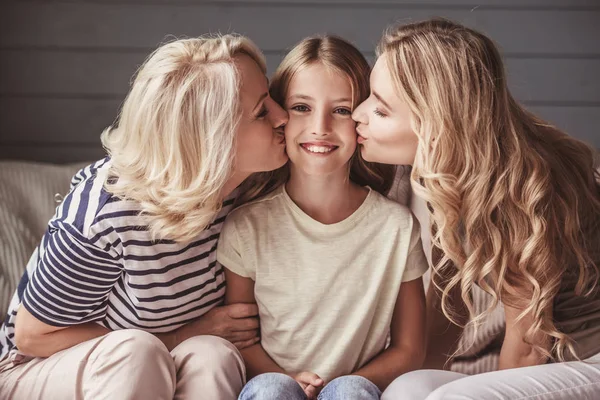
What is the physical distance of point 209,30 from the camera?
259cm

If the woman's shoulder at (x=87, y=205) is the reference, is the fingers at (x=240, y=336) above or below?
below

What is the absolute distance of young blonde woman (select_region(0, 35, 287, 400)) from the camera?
1.48 meters

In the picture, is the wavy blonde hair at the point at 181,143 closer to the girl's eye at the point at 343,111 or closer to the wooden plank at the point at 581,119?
the girl's eye at the point at 343,111

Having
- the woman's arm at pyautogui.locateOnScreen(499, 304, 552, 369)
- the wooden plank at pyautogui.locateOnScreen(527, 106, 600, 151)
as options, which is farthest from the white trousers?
the wooden plank at pyautogui.locateOnScreen(527, 106, 600, 151)

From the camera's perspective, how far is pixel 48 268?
4.95ft

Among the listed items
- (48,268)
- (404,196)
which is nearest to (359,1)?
(404,196)

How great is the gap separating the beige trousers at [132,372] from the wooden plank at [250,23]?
1.32 m

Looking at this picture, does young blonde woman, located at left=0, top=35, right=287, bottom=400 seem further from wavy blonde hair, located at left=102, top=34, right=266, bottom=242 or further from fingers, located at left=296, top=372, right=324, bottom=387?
fingers, located at left=296, top=372, right=324, bottom=387

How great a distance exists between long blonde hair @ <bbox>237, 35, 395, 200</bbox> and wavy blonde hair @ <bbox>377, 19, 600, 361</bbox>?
0.26 ft

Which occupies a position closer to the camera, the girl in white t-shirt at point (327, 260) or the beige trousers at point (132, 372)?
the beige trousers at point (132, 372)

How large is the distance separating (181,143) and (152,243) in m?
0.20

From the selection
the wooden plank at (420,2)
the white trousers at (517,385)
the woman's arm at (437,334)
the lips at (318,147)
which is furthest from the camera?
the wooden plank at (420,2)

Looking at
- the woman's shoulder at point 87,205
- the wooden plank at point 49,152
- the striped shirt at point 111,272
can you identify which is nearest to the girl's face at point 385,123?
the striped shirt at point 111,272

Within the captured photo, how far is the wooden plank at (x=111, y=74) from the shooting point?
261 centimetres
